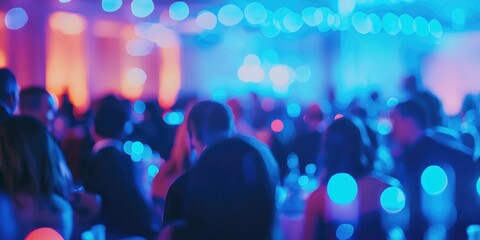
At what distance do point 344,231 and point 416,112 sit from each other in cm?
115

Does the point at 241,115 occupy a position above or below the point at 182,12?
below

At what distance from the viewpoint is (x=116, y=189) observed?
375cm

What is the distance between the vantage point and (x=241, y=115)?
6.01 m

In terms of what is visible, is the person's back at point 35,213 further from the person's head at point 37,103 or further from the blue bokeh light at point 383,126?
the blue bokeh light at point 383,126

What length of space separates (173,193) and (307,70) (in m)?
13.2

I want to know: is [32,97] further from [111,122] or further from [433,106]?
[433,106]

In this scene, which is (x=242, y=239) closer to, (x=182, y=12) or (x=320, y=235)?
(x=320, y=235)

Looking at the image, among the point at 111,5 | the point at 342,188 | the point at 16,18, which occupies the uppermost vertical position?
the point at 111,5

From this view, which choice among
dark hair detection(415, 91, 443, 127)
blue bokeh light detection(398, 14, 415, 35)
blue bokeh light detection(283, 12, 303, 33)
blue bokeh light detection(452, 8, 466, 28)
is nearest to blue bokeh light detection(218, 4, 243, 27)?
blue bokeh light detection(283, 12, 303, 33)

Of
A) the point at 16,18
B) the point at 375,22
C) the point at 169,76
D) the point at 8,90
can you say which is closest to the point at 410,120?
the point at 8,90

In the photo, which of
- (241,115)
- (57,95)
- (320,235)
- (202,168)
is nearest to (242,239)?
(202,168)

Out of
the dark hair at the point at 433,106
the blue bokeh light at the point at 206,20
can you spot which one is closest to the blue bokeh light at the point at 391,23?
the blue bokeh light at the point at 206,20

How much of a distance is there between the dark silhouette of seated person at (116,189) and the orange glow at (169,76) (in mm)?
11415

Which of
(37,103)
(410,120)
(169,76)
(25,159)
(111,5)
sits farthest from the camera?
(169,76)
